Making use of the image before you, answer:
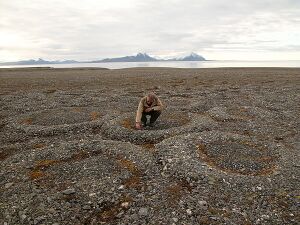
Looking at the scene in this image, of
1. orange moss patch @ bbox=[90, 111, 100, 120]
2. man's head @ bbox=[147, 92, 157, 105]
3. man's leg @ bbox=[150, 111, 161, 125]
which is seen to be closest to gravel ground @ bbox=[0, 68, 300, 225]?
man's leg @ bbox=[150, 111, 161, 125]

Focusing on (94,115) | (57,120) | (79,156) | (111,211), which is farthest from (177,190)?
(94,115)

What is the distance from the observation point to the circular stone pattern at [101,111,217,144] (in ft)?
60.7

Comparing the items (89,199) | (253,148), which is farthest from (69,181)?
(253,148)

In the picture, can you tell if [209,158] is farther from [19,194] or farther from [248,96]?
[248,96]

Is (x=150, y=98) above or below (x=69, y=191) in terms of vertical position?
above

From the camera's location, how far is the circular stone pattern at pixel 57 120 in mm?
20609

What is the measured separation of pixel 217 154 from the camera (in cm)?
1566

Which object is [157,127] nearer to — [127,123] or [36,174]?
[127,123]

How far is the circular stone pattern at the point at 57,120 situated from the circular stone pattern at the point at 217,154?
7.33m

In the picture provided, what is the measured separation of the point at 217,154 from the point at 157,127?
571 cm

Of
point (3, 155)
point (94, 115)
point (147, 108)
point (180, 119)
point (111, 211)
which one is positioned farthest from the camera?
point (94, 115)

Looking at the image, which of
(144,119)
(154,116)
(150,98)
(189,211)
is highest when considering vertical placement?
(150,98)

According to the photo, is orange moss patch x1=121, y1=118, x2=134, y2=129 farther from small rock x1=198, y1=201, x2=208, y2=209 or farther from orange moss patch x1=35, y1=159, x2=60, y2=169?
small rock x1=198, y1=201, x2=208, y2=209

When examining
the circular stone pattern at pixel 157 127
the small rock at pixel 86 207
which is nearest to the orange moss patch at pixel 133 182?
the small rock at pixel 86 207
